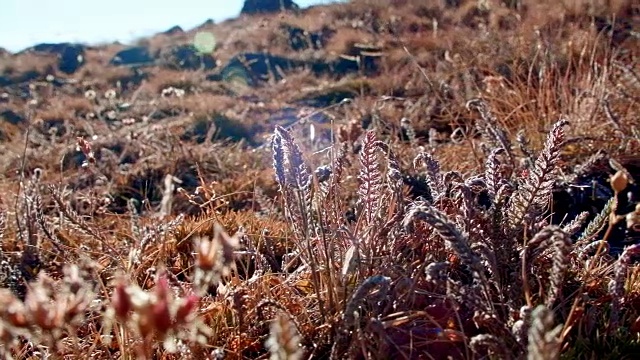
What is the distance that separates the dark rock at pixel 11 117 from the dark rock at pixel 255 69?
289 cm

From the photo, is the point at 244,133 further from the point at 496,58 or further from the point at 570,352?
the point at 570,352

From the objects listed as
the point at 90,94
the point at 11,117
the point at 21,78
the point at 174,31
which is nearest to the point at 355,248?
the point at 90,94

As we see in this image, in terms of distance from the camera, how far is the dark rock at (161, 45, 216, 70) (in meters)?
12.2

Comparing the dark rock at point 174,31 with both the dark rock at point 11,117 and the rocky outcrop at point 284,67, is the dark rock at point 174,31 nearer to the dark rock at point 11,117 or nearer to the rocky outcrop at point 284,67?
the rocky outcrop at point 284,67

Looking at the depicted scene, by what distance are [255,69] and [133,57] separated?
28.3 ft

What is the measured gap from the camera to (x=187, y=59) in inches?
523

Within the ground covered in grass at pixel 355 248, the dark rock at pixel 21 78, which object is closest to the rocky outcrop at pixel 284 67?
the ground covered in grass at pixel 355 248

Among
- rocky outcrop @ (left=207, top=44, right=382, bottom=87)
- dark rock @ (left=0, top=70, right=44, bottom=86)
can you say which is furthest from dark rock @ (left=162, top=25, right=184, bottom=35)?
rocky outcrop @ (left=207, top=44, right=382, bottom=87)

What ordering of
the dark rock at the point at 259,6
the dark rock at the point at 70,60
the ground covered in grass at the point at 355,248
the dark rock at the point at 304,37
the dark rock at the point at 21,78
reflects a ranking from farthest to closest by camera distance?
the dark rock at the point at 259,6 < the dark rock at the point at 70,60 < the dark rock at the point at 21,78 < the dark rock at the point at 304,37 < the ground covered in grass at the point at 355,248

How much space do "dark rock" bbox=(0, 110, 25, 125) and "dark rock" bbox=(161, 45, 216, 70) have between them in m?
3.79

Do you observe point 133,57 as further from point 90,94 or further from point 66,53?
point 90,94

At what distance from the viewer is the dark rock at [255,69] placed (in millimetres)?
8852

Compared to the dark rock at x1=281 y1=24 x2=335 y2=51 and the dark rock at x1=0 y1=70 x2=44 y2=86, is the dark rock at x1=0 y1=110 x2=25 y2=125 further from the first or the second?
the dark rock at x1=0 y1=70 x2=44 y2=86

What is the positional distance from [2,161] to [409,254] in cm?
393
